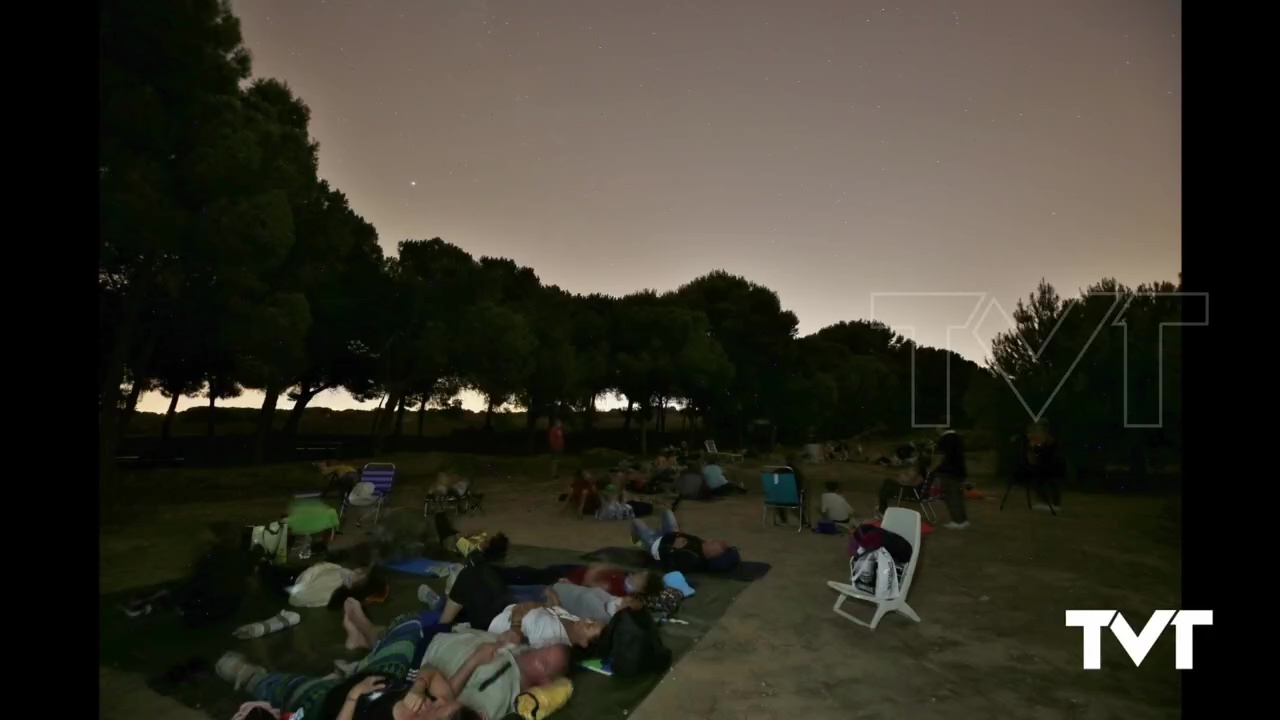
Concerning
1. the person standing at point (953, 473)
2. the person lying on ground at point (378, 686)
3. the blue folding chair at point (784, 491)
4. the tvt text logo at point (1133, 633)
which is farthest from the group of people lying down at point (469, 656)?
the person standing at point (953, 473)

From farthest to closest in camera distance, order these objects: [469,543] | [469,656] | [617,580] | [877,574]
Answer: [469,543] → [617,580] → [877,574] → [469,656]

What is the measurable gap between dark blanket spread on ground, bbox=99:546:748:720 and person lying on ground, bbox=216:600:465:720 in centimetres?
21

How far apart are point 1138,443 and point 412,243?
950 inches

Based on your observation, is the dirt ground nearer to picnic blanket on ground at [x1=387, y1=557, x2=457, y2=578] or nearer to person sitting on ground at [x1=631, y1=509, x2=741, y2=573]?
person sitting on ground at [x1=631, y1=509, x2=741, y2=573]

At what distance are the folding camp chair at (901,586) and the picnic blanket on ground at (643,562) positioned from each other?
125 centimetres

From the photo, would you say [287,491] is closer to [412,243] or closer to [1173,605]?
[412,243]

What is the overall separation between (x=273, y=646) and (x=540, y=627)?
2437 mm

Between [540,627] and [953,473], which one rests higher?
[953,473]

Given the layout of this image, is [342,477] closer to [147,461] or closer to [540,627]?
[540,627]

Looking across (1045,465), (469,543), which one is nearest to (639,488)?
(469,543)

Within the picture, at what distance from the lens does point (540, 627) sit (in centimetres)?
504

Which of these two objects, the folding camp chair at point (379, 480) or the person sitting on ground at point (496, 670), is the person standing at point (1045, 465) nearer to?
the person sitting on ground at point (496, 670)

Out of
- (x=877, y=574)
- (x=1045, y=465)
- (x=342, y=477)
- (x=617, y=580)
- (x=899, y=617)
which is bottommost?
(x=899, y=617)

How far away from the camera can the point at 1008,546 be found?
953 cm
